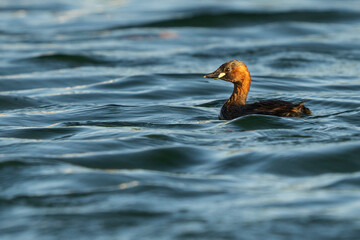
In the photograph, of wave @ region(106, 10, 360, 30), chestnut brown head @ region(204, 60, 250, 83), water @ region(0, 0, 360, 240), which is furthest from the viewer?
wave @ region(106, 10, 360, 30)

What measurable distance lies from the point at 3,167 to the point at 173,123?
2887mm

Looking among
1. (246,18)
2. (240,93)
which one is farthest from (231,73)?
(246,18)

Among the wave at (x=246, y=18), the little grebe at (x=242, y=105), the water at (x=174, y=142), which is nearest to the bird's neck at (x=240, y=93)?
the little grebe at (x=242, y=105)

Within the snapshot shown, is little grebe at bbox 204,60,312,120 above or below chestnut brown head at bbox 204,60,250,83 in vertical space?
below

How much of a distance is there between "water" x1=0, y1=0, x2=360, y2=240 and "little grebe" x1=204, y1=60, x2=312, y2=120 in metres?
0.17

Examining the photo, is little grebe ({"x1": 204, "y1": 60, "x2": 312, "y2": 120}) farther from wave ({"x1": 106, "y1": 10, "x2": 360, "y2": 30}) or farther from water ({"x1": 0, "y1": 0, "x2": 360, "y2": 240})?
wave ({"x1": 106, "y1": 10, "x2": 360, "y2": 30})

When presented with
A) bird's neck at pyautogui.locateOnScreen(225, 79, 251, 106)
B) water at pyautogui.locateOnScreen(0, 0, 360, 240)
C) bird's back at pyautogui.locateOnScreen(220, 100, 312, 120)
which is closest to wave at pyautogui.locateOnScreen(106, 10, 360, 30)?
water at pyautogui.locateOnScreen(0, 0, 360, 240)

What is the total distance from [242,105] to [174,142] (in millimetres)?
1722

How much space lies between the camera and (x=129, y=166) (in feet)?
26.5

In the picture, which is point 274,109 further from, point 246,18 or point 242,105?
point 246,18

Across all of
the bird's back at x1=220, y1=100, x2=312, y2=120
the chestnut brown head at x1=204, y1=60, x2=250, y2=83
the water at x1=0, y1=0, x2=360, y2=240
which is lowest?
the water at x1=0, y1=0, x2=360, y2=240

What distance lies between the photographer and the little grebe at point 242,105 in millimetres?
9617

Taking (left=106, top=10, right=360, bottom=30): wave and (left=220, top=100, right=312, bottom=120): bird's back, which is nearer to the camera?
(left=220, top=100, right=312, bottom=120): bird's back

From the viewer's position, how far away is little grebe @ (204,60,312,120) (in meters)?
9.62
